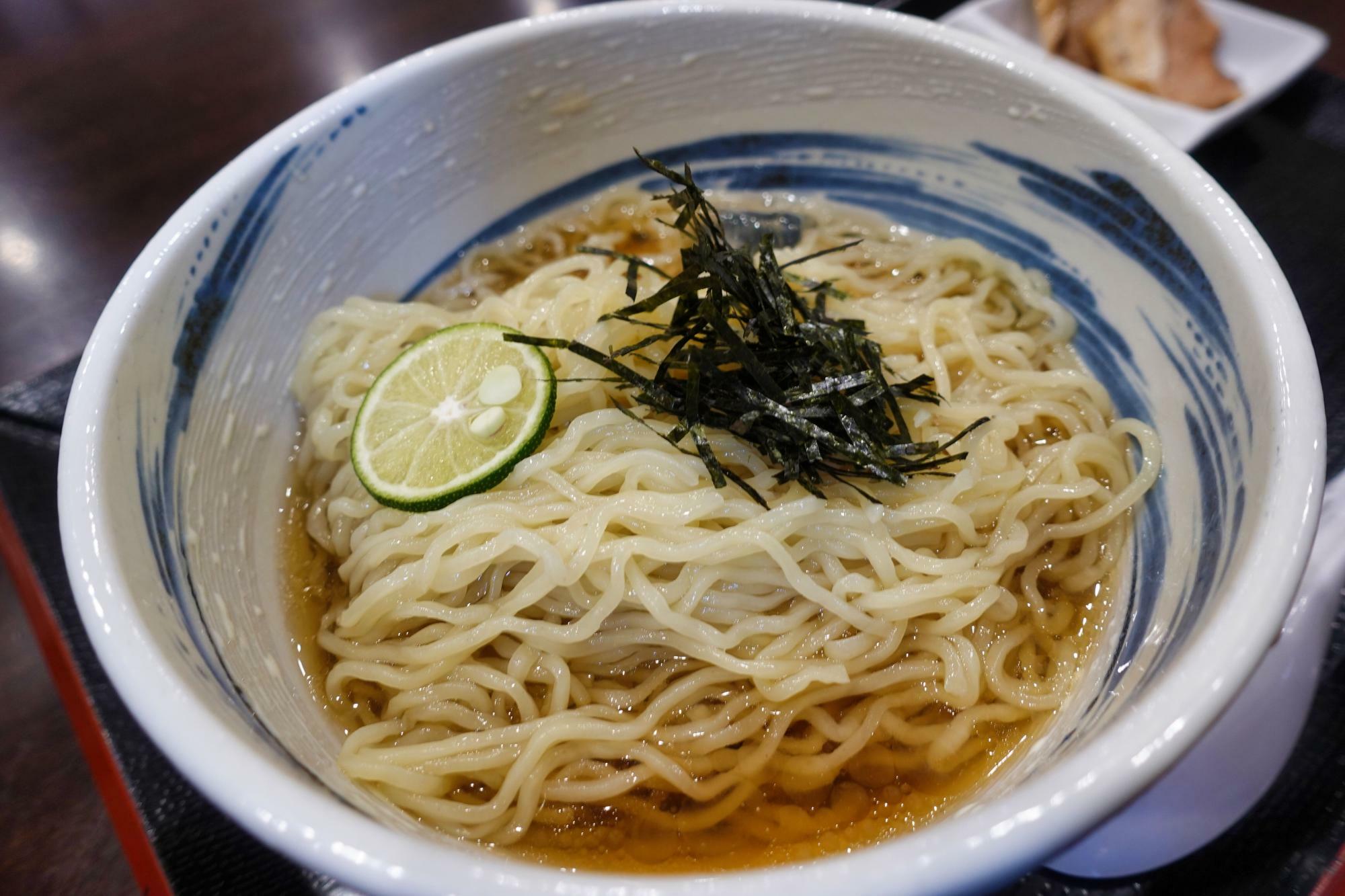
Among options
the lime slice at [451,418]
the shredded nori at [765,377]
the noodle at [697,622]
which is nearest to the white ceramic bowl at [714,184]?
the noodle at [697,622]

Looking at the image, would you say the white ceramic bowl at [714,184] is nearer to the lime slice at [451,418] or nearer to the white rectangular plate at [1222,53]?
the lime slice at [451,418]

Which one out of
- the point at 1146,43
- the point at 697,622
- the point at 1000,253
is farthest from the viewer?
the point at 1146,43

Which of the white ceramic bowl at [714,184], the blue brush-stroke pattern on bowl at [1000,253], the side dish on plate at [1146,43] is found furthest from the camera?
the side dish on plate at [1146,43]

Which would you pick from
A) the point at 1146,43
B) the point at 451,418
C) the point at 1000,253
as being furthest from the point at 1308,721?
the point at 1146,43

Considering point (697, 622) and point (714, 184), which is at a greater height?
point (714, 184)

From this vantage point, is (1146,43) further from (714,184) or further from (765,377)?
(765,377)

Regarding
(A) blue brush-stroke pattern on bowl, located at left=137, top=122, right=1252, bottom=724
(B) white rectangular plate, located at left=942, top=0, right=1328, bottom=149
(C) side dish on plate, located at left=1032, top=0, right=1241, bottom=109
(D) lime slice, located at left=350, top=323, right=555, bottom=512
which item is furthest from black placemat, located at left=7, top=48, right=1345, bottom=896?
(D) lime slice, located at left=350, top=323, right=555, bottom=512

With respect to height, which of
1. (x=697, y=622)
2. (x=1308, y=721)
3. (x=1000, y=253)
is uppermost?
(x=1000, y=253)
